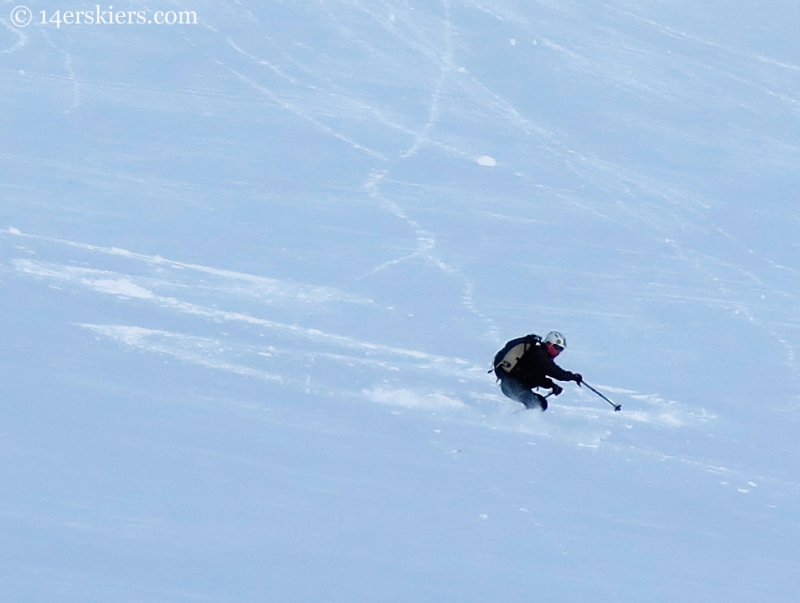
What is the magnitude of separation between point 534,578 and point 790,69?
8.26 meters

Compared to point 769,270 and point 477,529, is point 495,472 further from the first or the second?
point 769,270

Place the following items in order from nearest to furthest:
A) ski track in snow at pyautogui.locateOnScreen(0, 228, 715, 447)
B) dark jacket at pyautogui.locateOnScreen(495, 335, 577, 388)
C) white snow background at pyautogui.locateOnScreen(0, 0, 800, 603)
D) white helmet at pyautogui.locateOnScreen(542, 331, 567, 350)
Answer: white snow background at pyautogui.locateOnScreen(0, 0, 800, 603) → dark jacket at pyautogui.locateOnScreen(495, 335, 577, 388) → white helmet at pyautogui.locateOnScreen(542, 331, 567, 350) → ski track in snow at pyautogui.locateOnScreen(0, 228, 715, 447)

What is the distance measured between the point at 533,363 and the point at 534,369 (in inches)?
2.1

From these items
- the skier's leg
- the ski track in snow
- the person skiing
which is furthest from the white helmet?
the ski track in snow

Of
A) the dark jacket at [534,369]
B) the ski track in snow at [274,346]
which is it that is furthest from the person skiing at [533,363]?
the ski track in snow at [274,346]

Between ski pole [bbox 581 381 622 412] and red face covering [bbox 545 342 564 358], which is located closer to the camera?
red face covering [bbox 545 342 564 358]

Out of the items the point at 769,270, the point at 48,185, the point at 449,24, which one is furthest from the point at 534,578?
the point at 449,24

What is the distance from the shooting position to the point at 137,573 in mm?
8703

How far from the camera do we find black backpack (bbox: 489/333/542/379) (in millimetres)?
9812

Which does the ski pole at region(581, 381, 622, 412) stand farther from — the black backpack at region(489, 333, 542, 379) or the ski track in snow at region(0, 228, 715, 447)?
the black backpack at region(489, 333, 542, 379)

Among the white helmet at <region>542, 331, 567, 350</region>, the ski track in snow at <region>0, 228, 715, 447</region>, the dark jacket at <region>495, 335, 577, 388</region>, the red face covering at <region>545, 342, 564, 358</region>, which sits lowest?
the dark jacket at <region>495, 335, 577, 388</region>

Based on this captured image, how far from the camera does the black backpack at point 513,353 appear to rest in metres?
9.81

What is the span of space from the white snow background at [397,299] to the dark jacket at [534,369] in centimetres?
65

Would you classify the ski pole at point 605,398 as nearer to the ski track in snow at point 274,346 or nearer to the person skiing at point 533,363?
the ski track in snow at point 274,346
